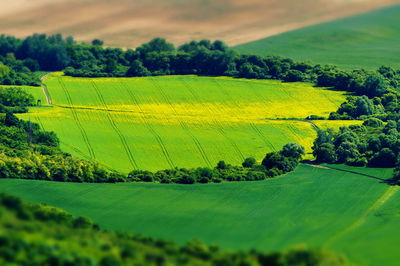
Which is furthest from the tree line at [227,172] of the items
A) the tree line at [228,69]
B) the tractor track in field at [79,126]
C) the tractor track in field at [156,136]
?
the tree line at [228,69]

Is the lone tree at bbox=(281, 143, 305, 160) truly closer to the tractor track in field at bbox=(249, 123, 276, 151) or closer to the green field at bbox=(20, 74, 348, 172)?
the green field at bbox=(20, 74, 348, 172)

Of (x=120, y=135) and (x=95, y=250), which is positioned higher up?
(x=120, y=135)

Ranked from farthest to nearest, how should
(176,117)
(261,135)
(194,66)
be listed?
1. (194,66)
2. (176,117)
3. (261,135)

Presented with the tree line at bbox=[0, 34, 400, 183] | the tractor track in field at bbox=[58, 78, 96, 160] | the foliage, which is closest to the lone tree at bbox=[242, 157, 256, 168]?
the foliage

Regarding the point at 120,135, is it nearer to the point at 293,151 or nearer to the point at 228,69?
the point at 293,151

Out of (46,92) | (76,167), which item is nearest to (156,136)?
(76,167)

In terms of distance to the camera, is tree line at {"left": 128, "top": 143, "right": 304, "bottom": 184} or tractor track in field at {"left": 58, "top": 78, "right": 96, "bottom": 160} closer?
tree line at {"left": 128, "top": 143, "right": 304, "bottom": 184}
